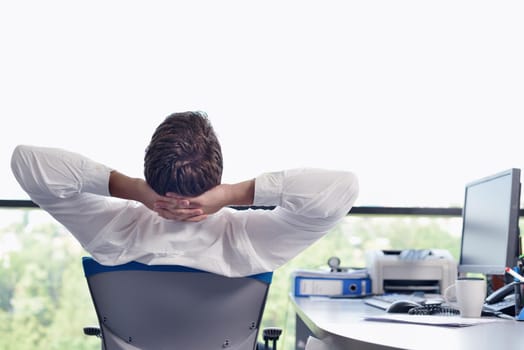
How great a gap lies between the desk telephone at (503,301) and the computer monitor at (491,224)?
0.22 feet

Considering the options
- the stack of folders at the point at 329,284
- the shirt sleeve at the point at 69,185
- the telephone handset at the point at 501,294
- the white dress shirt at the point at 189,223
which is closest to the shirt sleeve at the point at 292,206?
the white dress shirt at the point at 189,223

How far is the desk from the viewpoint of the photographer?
126 centimetres

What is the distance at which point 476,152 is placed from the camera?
3.67 m

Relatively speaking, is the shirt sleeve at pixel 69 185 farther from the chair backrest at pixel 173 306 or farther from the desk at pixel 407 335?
the desk at pixel 407 335

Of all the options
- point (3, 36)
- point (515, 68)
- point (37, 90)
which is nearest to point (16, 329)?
point (37, 90)

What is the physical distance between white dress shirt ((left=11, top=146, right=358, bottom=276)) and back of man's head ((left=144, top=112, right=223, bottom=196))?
96 millimetres

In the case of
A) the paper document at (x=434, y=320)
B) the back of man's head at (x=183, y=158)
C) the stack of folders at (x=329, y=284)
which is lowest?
the stack of folders at (x=329, y=284)

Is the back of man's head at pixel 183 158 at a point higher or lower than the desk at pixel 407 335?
higher

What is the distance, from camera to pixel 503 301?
90.0 inches

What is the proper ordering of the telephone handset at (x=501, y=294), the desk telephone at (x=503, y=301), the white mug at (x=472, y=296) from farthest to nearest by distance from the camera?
the telephone handset at (x=501, y=294) → the desk telephone at (x=503, y=301) → the white mug at (x=472, y=296)

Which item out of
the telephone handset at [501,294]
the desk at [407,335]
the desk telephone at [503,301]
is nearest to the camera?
the desk at [407,335]

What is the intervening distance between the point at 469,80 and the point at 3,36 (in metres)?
2.49

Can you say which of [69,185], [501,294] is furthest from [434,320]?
[69,185]

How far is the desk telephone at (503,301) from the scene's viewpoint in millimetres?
2055
